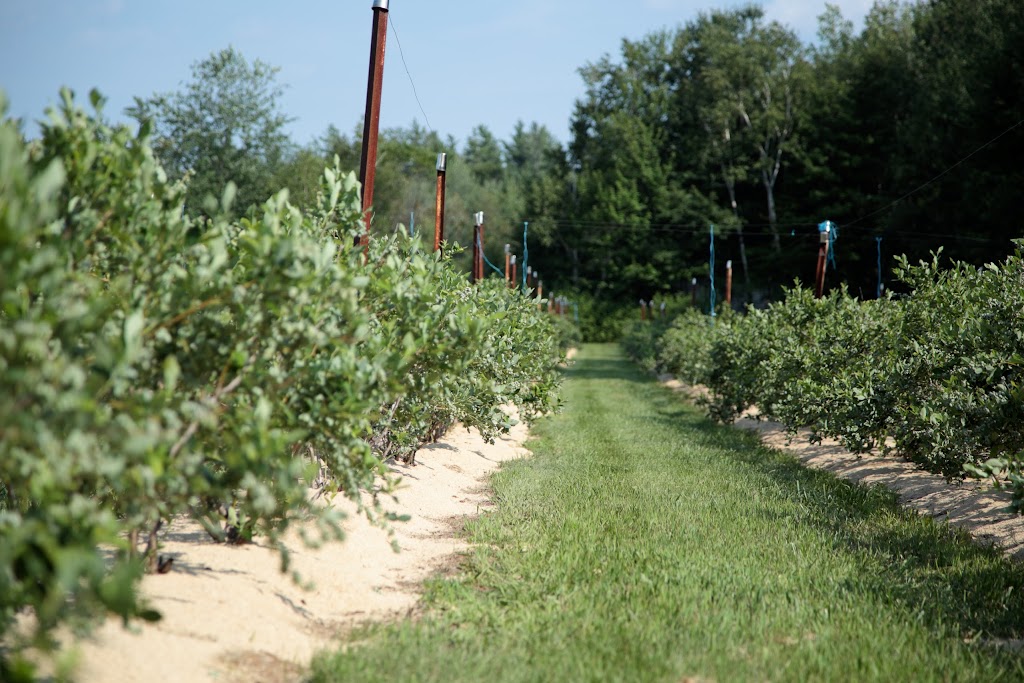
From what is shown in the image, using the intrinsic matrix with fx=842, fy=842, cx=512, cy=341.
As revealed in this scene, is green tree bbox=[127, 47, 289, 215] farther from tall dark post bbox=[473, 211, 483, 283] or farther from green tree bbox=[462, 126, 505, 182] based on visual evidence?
green tree bbox=[462, 126, 505, 182]

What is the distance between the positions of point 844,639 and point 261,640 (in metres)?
2.94

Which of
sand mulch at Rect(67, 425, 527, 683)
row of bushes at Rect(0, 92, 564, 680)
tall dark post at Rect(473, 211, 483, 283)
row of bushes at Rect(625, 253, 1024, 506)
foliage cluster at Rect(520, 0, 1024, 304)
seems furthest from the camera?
foliage cluster at Rect(520, 0, 1024, 304)

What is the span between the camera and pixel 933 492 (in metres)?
8.35

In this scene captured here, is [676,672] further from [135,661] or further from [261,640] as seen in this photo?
[135,661]

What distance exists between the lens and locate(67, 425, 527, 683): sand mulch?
11.6 feet

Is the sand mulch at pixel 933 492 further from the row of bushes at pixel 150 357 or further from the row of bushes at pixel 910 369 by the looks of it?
the row of bushes at pixel 150 357

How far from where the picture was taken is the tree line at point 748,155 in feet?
95.5

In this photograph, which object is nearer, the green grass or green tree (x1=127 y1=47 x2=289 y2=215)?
the green grass

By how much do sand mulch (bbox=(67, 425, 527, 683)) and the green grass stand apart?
238 mm

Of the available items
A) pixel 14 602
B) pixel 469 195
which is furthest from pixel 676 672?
pixel 469 195

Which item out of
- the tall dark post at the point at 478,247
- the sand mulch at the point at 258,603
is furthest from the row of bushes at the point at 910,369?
the tall dark post at the point at 478,247

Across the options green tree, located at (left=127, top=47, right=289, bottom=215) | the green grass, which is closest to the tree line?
green tree, located at (left=127, top=47, right=289, bottom=215)

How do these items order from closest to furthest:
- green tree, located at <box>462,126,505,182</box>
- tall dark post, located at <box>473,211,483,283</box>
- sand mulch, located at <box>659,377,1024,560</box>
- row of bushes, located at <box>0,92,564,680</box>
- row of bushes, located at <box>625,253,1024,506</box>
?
row of bushes, located at <box>0,92,564,680</box>
sand mulch, located at <box>659,377,1024,560</box>
row of bushes, located at <box>625,253,1024,506</box>
tall dark post, located at <box>473,211,483,283</box>
green tree, located at <box>462,126,505,182</box>

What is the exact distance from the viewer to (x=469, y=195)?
2808 inches
